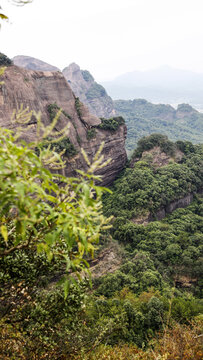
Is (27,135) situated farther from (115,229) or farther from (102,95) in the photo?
(102,95)

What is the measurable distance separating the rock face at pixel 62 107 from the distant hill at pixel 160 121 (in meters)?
40.3

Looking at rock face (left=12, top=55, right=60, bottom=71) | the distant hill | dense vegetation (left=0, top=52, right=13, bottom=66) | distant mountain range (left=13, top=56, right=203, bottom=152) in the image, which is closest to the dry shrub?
dense vegetation (left=0, top=52, right=13, bottom=66)

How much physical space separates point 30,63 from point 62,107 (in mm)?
72253

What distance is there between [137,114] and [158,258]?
87.6 m

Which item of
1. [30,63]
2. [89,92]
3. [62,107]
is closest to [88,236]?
[62,107]

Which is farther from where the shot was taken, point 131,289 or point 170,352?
point 131,289

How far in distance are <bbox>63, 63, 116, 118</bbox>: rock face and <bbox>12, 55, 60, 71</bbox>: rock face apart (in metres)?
10.1

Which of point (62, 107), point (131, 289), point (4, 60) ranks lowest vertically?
point (131, 289)

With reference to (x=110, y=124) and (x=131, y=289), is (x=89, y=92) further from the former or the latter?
(x=131, y=289)

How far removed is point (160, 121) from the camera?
9525 cm

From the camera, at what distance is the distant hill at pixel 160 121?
3214 inches

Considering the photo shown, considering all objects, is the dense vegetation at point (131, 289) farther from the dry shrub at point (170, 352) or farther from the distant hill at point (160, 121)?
the distant hill at point (160, 121)

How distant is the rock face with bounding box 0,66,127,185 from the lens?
21.7 meters

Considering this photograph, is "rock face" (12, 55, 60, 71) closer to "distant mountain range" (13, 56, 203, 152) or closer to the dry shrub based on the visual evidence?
"distant mountain range" (13, 56, 203, 152)
